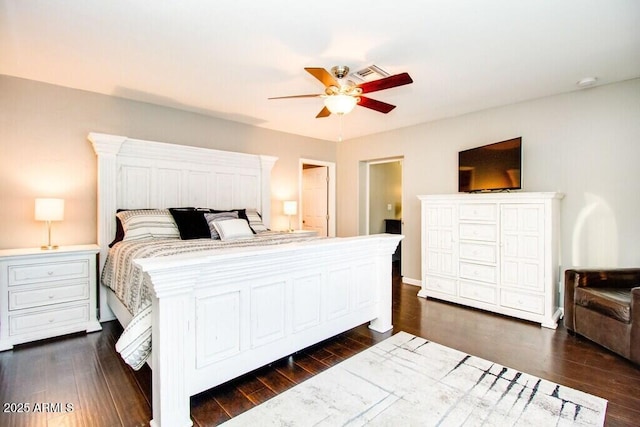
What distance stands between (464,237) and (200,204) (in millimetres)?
3530

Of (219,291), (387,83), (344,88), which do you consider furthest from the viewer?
(344,88)

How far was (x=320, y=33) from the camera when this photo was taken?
227 cm

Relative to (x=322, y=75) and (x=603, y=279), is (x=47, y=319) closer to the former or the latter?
(x=322, y=75)

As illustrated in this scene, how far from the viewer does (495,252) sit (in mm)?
3619

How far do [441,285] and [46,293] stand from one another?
438cm

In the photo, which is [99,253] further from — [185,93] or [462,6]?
[462,6]

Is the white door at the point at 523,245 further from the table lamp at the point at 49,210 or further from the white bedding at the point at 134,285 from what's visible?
the table lamp at the point at 49,210

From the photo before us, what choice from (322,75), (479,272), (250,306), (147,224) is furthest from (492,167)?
(147,224)

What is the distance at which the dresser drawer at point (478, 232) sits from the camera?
3645 mm

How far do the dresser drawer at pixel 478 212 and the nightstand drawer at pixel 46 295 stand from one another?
170 inches

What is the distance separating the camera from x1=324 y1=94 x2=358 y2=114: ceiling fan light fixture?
2557 mm

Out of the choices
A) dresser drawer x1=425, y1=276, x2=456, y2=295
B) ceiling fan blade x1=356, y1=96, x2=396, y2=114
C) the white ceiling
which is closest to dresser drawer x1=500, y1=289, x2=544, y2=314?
dresser drawer x1=425, y1=276, x2=456, y2=295

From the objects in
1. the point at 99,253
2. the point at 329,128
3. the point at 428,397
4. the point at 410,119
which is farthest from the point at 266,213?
the point at 428,397

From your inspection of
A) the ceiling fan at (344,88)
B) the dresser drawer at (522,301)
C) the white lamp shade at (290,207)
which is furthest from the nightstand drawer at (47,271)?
the dresser drawer at (522,301)
